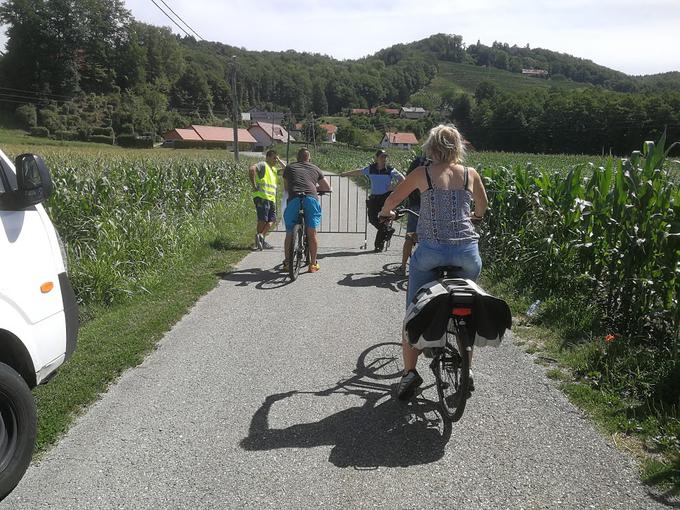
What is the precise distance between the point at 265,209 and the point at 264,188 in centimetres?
43

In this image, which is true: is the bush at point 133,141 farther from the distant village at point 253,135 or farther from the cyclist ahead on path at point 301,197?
the cyclist ahead on path at point 301,197

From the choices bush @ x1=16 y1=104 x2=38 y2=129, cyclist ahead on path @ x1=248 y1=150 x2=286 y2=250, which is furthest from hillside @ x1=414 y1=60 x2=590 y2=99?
cyclist ahead on path @ x1=248 y1=150 x2=286 y2=250

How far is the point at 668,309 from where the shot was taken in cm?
491

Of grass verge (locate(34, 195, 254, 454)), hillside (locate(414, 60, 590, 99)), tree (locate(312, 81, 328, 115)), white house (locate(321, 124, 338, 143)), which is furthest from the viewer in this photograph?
hillside (locate(414, 60, 590, 99))

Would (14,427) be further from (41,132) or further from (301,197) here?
(41,132)

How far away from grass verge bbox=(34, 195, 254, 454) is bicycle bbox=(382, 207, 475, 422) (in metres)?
2.64

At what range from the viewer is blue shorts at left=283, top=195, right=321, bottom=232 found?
329 inches

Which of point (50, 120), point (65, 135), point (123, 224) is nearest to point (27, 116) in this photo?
point (50, 120)

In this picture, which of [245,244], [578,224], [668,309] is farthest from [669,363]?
[245,244]

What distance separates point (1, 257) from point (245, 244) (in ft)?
26.0

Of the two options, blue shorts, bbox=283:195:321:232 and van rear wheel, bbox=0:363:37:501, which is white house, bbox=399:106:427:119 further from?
van rear wheel, bbox=0:363:37:501

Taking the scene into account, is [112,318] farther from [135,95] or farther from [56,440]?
[135,95]

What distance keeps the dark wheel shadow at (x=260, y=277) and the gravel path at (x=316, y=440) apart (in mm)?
2283

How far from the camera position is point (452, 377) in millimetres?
3922
